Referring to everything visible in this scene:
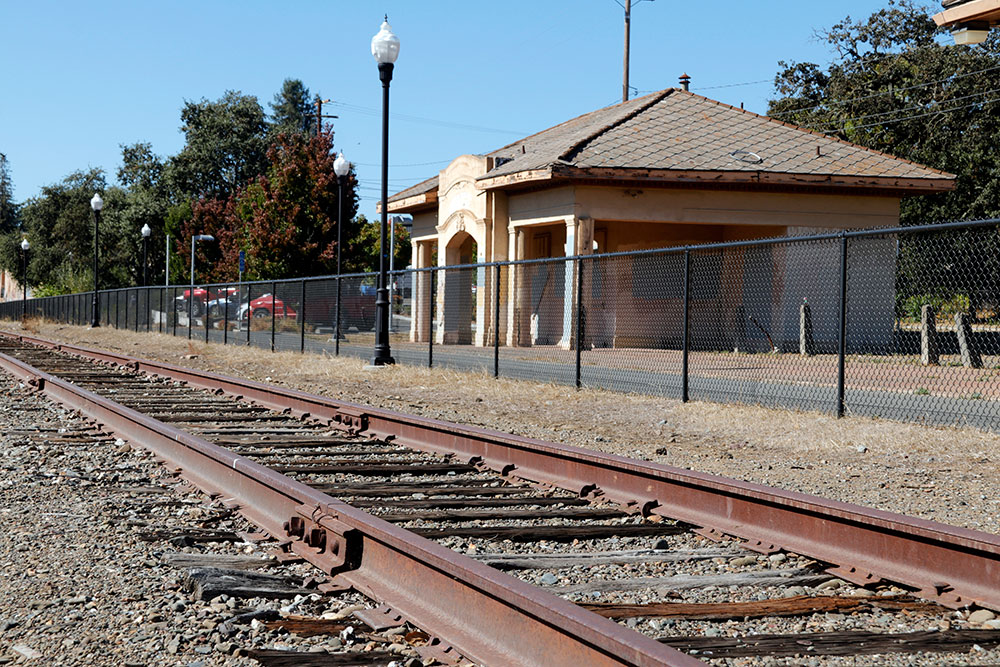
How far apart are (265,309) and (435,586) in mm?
28029

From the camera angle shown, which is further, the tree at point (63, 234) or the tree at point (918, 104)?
the tree at point (63, 234)

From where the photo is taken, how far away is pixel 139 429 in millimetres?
9773

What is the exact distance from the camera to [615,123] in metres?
29.7

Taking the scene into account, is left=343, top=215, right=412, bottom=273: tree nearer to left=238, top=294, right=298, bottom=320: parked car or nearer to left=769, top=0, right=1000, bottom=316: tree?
left=238, top=294, right=298, bottom=320: parked car

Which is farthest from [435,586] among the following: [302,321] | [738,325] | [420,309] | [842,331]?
[420,309]

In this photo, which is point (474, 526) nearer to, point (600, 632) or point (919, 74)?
point (600, 632)

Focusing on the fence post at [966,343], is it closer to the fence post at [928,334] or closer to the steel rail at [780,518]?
the fence post at [928,334]

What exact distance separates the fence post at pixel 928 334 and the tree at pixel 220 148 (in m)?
81.0

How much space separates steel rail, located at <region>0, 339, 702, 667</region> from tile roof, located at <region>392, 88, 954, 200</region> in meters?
20.3

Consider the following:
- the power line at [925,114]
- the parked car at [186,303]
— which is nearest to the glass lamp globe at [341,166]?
the parked car at [186,303]

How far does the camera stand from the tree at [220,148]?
91.6 metres

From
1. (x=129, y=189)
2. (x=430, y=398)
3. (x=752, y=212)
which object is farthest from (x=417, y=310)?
(x=129, y=189)

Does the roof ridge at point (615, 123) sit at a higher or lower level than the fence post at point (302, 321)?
higher

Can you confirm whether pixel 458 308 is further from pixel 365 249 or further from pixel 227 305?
pixel 365 249
